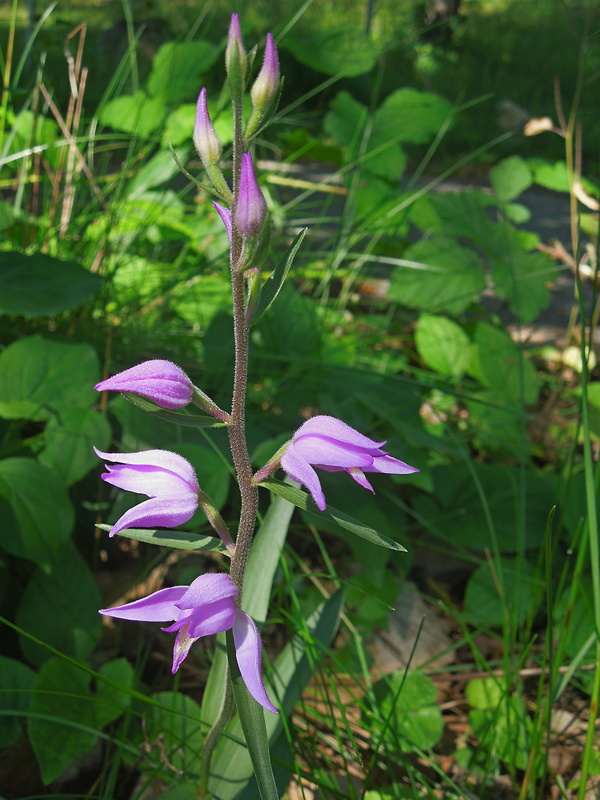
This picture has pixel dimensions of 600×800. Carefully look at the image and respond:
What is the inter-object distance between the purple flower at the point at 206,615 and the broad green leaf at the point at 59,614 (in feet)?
1.56

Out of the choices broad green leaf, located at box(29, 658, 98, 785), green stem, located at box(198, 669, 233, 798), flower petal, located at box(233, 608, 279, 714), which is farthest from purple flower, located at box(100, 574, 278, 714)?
broad green leaf, located at box(29, 658, 98, 785)

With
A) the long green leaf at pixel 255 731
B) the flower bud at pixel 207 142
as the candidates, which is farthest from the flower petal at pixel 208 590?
the flower bud at pixel 207 142

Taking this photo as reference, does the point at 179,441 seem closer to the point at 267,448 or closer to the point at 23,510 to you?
the point at 267,448

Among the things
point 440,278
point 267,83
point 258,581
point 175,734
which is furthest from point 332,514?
point 440,278

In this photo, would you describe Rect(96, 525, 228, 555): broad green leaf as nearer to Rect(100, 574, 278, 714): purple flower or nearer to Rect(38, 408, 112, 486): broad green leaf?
Rect(100, 574, 278, 714): purple flower

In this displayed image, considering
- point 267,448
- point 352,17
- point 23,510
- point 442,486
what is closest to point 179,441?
point 267,448

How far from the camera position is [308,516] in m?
1.20

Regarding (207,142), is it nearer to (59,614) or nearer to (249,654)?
(249,654)

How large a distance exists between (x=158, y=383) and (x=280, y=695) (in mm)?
523

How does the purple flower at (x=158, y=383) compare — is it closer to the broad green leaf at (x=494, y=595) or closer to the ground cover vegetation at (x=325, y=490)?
the ground cover vegetation at (x=325, y=490)

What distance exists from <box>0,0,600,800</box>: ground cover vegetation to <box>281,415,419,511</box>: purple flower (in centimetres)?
12

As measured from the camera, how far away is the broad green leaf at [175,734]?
38.9 inches

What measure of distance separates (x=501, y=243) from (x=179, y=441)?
116 centimetres

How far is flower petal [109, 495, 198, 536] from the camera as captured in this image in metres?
0.65
